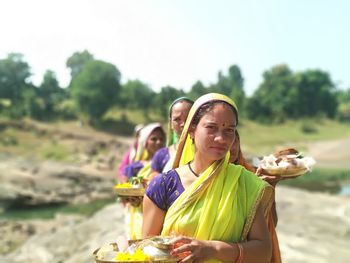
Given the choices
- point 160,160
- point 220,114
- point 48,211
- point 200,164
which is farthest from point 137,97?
point 220,114

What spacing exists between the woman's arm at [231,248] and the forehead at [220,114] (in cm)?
54

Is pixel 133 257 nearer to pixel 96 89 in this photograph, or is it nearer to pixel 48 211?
pixel 48 211

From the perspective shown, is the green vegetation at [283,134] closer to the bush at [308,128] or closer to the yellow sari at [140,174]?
the bush at [308,128]

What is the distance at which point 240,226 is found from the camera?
8.37 ft

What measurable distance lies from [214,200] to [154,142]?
3073 millimetres

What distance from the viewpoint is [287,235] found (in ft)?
34.0

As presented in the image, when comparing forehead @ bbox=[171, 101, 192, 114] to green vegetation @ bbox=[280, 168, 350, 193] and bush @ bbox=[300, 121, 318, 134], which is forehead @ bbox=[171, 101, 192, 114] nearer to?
green vegetation @ bbox=[280, 168, 350, 193]

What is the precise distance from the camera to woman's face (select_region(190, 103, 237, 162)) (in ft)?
8.53

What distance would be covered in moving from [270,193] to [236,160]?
895mm

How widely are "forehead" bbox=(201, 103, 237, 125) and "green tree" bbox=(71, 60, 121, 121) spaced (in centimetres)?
4588

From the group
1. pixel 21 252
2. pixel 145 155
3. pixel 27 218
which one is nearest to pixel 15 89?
pixel 27 218

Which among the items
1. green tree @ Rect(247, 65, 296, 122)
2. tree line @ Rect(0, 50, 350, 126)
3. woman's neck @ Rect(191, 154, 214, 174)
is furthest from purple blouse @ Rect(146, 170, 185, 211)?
green tree @ Rect(247, 65, 296, 122)

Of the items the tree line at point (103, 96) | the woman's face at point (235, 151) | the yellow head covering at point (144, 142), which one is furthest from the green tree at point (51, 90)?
the woman's face at point (235, 151)

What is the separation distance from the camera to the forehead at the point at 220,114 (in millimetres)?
2602
